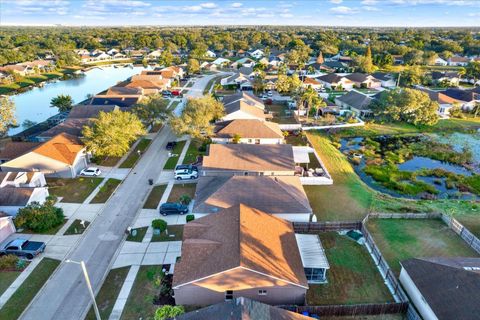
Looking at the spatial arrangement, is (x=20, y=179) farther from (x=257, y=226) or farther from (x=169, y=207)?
(x=257, y=226)

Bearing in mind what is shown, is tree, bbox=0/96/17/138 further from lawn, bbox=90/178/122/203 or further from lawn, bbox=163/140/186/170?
lawn, bbox=163/140/186/170

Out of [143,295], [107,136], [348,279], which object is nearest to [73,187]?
[107,136]

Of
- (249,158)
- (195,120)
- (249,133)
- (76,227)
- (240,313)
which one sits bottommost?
(76,227)

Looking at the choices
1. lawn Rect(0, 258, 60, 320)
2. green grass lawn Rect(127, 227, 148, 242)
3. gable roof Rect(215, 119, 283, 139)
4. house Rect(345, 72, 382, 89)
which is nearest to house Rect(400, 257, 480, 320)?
green grass lawn Rect(127, 227, 148, 242)

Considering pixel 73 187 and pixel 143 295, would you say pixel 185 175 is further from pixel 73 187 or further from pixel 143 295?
pixel 143 295

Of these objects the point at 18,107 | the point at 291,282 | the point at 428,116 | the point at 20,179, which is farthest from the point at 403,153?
the point at 18,107

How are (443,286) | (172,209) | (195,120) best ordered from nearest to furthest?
(443,286)
(172,209)
(195,120)
